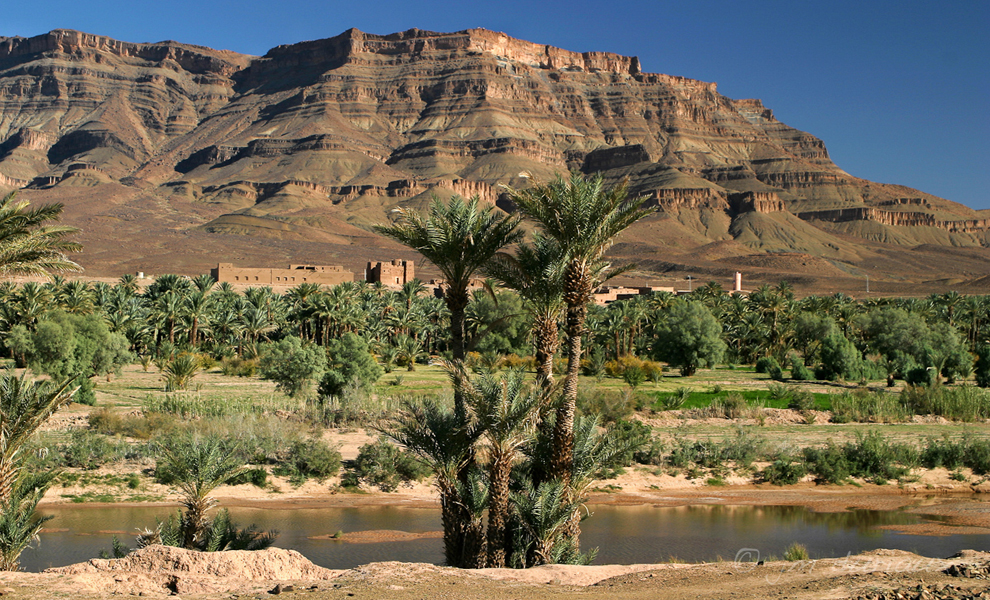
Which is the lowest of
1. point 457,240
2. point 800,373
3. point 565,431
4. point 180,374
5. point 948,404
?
point 948,404

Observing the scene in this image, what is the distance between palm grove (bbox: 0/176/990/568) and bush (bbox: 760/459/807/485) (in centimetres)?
517

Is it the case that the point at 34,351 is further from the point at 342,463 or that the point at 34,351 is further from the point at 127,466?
the point at 342,463

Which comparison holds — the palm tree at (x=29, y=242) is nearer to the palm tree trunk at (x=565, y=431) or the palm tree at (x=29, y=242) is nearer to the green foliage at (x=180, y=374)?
the palm tree trunk at (x=565, y=431)

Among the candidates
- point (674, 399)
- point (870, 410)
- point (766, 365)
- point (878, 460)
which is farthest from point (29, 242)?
point (766, 365)

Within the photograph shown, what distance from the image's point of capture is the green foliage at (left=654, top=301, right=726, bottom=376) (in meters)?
48.8

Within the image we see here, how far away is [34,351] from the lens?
38.5 metres

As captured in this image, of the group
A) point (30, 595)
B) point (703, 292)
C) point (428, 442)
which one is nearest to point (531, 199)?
point (428, 442)

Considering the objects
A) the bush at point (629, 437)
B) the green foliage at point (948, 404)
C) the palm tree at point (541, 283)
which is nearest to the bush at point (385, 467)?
the bush at point (629, 437)

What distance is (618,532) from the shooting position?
21.0 m

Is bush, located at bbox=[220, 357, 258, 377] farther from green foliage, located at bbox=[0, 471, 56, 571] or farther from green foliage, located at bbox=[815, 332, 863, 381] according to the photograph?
green foliage, located at bbox=[0, 471, 56, 571]

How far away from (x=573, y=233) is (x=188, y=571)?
7937 millimetres

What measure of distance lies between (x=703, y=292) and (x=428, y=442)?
68084mm

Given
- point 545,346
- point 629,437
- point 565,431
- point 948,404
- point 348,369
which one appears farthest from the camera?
point 948,404
